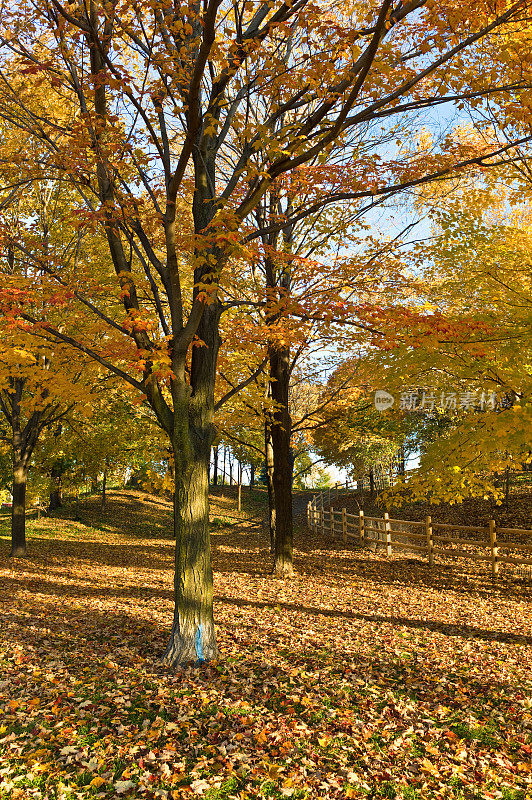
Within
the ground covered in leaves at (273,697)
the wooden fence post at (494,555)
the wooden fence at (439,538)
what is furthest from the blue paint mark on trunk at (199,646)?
the wooden fence post at (494,555)

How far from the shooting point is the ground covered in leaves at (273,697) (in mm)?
3758

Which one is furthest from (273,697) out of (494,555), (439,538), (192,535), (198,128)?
(439,538)

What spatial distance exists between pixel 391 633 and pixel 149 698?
399cm

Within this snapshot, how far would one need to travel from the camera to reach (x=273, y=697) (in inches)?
198

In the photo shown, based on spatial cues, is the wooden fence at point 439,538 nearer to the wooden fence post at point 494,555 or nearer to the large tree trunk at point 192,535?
the wooden fence post at point 494,555

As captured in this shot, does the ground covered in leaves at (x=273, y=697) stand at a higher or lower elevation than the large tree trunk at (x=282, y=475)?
lower

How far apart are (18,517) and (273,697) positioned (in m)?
11.3

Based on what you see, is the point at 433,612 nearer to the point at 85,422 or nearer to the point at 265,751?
the point at 265,751

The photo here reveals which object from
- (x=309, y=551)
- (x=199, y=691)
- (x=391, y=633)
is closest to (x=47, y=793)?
(x=199, y=691)

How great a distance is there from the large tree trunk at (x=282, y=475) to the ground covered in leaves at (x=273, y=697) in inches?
56.2

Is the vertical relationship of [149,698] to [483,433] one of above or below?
below

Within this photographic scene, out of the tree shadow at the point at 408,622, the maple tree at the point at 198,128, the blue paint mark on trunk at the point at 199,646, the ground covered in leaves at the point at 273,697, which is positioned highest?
the maple tree at the point at 198,128

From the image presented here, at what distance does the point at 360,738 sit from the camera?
4285 mm

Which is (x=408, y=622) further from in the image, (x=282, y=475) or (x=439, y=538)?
(x=439, y=538)
